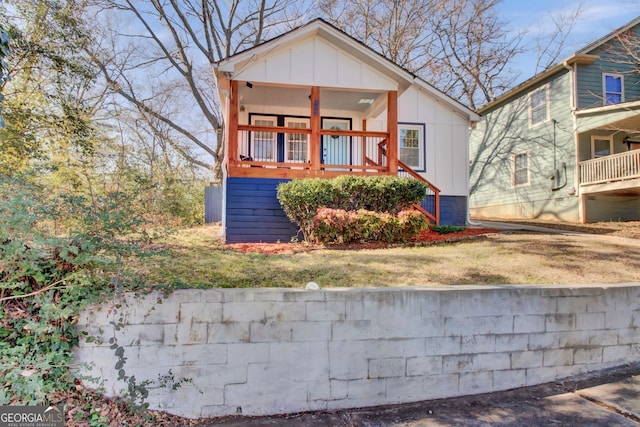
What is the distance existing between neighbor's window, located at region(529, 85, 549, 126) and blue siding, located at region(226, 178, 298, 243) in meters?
11.8

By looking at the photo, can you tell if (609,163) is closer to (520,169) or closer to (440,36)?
(520,169)

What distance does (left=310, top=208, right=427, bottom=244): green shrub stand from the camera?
6.38 m

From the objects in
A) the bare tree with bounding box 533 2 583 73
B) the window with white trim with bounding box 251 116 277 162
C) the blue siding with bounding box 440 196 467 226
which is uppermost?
the bare tree with bounding box 533 2 583 73

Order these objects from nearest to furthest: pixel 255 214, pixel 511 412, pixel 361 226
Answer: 1. pixel 511 412
2. pixel 361 226
3. pixel 255 214

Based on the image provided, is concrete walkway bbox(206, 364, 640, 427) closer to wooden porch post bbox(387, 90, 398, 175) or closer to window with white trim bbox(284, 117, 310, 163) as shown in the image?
wooden porch post bbox(387, 90, 398, 175)

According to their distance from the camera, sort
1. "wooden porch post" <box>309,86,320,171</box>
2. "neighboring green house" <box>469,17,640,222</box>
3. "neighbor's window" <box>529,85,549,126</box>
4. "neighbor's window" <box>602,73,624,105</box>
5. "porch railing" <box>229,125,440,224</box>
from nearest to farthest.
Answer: "wooden porch post" <box>309,86,320,171</box> → "porch railing" <box>229,125,440,224</box> → "neighboring green house" <box>469,17,640,222</box> → "neighbor's window" <box>602,73,624,105</box> → "neighbor's window" <box>529,85,549,126</box>

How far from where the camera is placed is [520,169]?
598 inches

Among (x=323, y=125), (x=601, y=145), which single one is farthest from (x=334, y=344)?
(x=601, y=145)

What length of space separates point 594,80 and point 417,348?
13969mm

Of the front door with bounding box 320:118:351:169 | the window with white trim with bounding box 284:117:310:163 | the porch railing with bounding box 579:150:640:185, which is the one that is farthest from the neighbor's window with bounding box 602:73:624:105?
the window with white trim with bounding box 284:117:310:163

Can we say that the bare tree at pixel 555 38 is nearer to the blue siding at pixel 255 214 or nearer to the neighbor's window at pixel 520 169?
the neighbor's window at pixel 520 169

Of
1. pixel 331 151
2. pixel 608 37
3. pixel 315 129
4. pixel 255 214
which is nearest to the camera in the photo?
pixel 255 214

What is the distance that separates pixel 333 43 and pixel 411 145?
13.9 ft

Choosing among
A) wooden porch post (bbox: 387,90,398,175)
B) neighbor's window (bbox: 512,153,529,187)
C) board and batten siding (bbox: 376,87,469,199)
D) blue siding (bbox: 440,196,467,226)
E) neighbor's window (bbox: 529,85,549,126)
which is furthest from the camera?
neighbor's window (bbox: 512,153,529,187)
